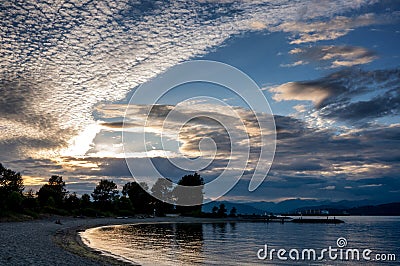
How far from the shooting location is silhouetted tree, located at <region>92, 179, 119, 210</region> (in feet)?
488

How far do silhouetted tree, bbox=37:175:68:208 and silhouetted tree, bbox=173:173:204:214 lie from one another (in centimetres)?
6434

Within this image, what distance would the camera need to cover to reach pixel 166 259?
37.1 m

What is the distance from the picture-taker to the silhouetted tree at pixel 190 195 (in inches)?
7111

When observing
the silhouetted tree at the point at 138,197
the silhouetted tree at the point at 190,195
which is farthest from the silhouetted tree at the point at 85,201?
the silhouetted tree at the point at 190,195

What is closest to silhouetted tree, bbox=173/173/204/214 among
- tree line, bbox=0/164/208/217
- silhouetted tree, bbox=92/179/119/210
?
tree line, bbox=0/164/208/217

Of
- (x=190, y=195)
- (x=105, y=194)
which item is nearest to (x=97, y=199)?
(x=105, y=194)

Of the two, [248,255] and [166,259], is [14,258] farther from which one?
[248,255]

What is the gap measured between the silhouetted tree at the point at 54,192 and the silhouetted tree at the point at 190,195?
6434 centimetres

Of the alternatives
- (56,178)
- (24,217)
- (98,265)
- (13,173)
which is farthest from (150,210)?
(98,265)

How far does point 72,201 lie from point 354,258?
339ft

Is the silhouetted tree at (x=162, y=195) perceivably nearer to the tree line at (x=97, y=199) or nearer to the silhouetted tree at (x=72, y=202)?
the tree line at (x=97, y=199)

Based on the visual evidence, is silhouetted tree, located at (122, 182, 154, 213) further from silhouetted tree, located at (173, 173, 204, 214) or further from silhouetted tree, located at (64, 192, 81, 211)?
silhouetted tree, located at (64, 192, 81, 211)

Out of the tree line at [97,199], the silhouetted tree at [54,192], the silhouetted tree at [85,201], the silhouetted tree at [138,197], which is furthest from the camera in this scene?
the silhouetted tree at [138,197]

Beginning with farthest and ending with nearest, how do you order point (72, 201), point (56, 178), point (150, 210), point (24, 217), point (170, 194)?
point (170, 194) < point (150, 210) < point (56, 178) < point (72, 201) < point (24, 217)
